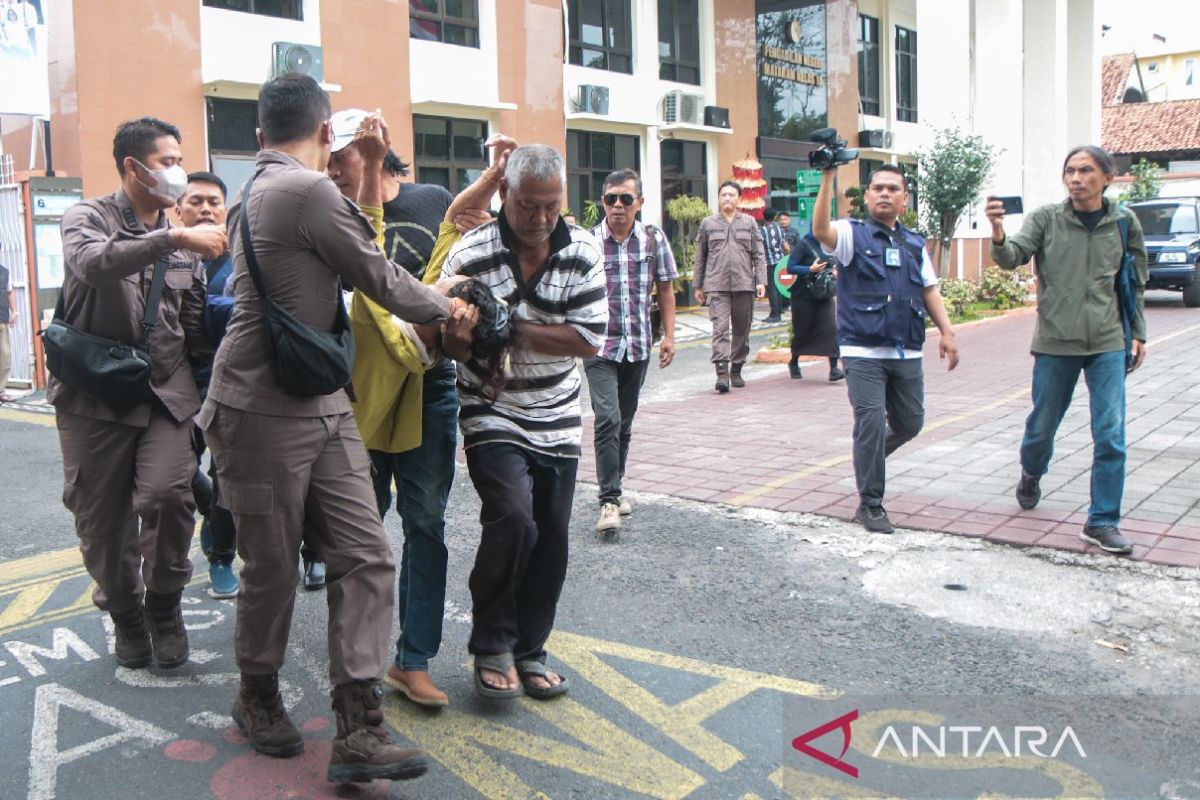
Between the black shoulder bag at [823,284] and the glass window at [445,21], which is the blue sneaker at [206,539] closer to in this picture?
the black shoulder bag at [823,284]

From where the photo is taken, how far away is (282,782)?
10.9 feet

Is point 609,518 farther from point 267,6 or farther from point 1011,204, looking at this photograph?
point 267,6

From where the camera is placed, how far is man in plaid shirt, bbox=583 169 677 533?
6.10 meters

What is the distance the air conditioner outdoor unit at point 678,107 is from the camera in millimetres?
21969

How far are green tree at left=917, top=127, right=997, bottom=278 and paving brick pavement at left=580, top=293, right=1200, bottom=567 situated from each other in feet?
28.6

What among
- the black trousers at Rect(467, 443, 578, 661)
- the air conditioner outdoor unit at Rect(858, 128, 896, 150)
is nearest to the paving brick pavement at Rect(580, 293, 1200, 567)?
the black trousers at Rect(467, 443, 578, 661)

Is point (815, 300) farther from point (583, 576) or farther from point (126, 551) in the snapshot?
point (126, 551)

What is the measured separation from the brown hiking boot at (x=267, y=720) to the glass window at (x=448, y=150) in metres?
15.2

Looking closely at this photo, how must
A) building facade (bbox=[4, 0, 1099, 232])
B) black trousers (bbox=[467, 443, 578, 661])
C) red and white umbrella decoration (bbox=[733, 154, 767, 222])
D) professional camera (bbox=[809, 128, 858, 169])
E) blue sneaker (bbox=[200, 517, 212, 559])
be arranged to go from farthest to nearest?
red and white umbrella decoration (bbox=[733, 154, 767, 222])
building facade (bbox=[4, 0, 1099, 232])
professional camera (bbox=[809, 128, 858, 169])
blue sneaker (bbox=[200, 517, 212, 559])
black trousers (bbox=[467, 443, 578, 661])

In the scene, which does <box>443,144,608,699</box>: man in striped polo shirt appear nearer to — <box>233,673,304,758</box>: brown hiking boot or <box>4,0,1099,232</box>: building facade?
<box>233,673,304,758</box>: brown hiking boot

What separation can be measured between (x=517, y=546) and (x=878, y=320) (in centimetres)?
284

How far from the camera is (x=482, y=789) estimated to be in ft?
10.7

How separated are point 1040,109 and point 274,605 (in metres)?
27.1

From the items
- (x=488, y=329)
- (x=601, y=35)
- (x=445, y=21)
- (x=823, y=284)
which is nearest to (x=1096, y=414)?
(x=488, y=329)
